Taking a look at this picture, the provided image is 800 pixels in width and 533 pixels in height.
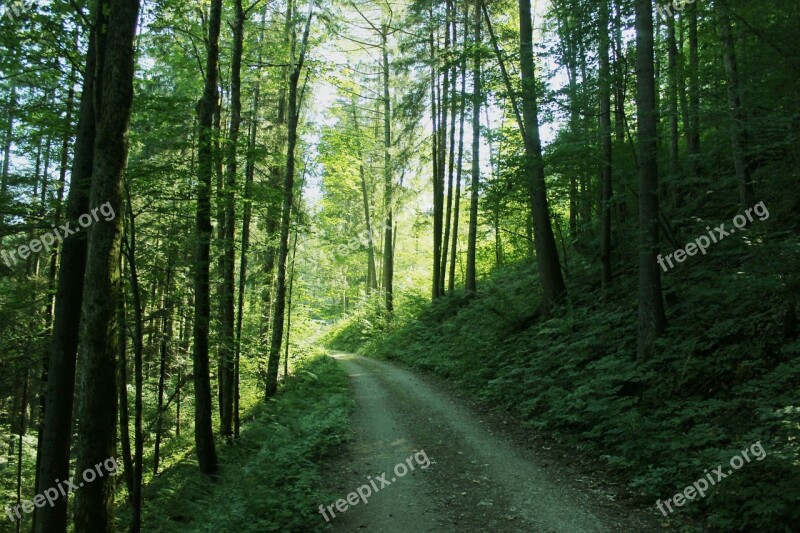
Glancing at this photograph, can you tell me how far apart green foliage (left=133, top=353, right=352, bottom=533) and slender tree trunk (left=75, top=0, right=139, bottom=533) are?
129cm

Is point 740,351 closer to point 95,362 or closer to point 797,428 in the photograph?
point 797,428

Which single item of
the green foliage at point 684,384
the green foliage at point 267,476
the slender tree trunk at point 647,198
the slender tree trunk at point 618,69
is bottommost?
the green foliage at point 267,476

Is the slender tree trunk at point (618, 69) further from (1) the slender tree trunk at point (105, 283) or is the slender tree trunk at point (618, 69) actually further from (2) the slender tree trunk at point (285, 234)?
(2) the slender tree trunk at point (285, 234)

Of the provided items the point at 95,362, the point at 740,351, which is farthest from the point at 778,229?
the point at 95,362

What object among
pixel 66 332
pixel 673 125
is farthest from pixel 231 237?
pixel 673 125

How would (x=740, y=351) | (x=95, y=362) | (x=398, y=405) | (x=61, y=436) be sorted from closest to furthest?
(x=95, y=362) → (x=740, y=351) → (x=61, y=436) → (x=398, y=405)

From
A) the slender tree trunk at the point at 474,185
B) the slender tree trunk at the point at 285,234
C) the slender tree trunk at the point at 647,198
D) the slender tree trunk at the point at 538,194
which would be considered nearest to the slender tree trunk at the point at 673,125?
the slender tree trunk at the point at 647,198

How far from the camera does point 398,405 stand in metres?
10.5

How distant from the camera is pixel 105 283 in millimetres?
5508

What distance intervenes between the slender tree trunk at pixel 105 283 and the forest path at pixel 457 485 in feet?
9.09

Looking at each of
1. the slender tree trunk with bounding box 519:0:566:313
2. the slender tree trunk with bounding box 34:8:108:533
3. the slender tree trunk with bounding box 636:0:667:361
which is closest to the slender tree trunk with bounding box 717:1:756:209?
the slender tree trunk with bounding box 636:0:667:361

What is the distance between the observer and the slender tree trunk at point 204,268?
8.14 meters

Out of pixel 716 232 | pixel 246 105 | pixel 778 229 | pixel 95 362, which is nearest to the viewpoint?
pixel 95 362

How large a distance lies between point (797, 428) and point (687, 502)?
1.25 meters
